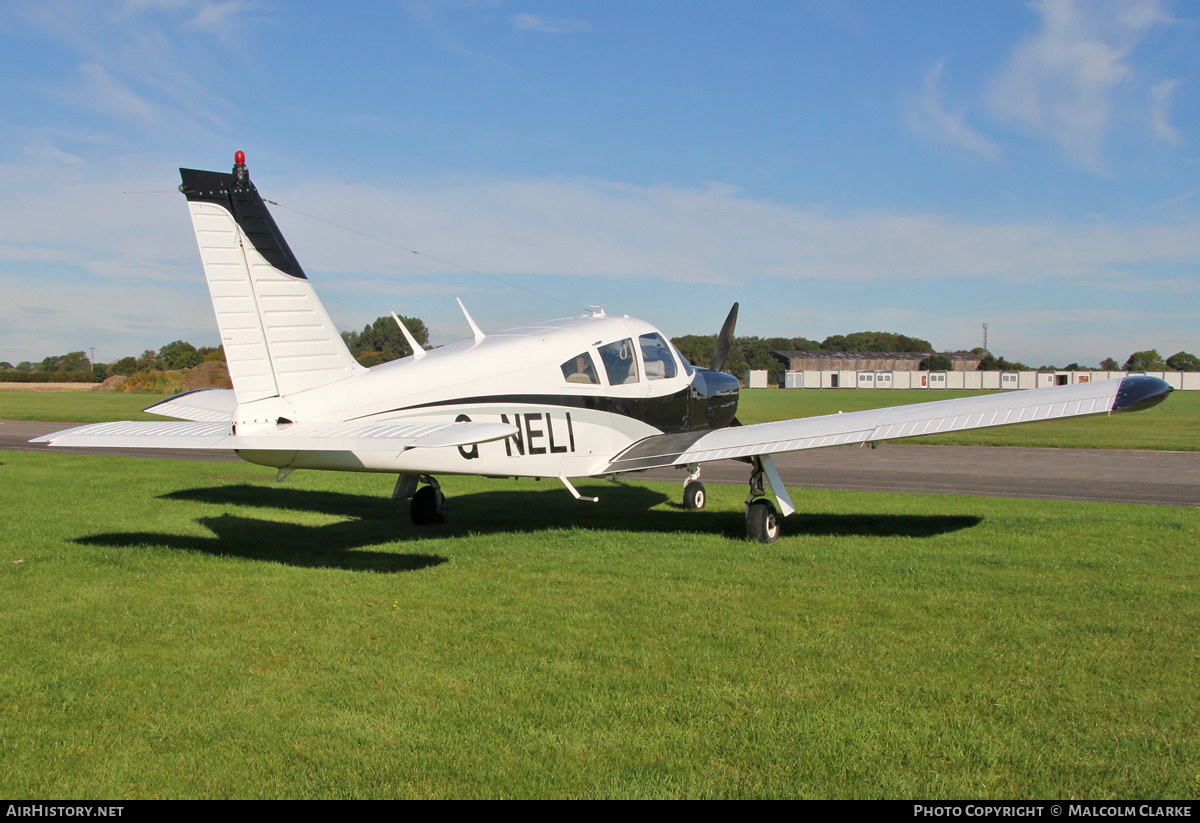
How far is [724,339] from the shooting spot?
47.3ft

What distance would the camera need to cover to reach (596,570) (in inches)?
307

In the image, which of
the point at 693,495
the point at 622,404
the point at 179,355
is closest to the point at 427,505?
the point at 622,404

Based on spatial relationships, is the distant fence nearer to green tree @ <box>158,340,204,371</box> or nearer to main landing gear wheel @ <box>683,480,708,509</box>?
green tree @ <box>158,340,204,371</box>

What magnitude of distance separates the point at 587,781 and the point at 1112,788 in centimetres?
228

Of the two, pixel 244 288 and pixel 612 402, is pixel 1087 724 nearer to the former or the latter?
pixel 612 402

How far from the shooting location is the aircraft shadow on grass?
8.82 m

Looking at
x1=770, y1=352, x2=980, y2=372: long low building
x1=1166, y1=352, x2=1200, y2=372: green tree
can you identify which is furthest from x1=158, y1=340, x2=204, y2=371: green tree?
x1=1166, y1=352, x2=1200, y2=372: green tree

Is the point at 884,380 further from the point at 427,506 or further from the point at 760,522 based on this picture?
the point at 427,506

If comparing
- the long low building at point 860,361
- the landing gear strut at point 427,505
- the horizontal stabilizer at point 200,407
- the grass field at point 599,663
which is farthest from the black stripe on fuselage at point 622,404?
the long low building at point 860,361

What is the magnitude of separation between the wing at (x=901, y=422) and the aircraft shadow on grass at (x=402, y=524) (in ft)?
3.58

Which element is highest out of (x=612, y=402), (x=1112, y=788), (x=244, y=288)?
(x=244, y=288)

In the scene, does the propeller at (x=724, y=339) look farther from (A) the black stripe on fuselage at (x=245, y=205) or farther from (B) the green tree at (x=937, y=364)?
(B) the green tree at (x=937, y=364)

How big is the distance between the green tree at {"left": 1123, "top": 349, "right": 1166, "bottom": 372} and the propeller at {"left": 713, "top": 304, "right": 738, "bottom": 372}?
135368 mm

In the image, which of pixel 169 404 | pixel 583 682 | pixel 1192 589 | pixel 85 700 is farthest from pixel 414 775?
pixel 169 404
